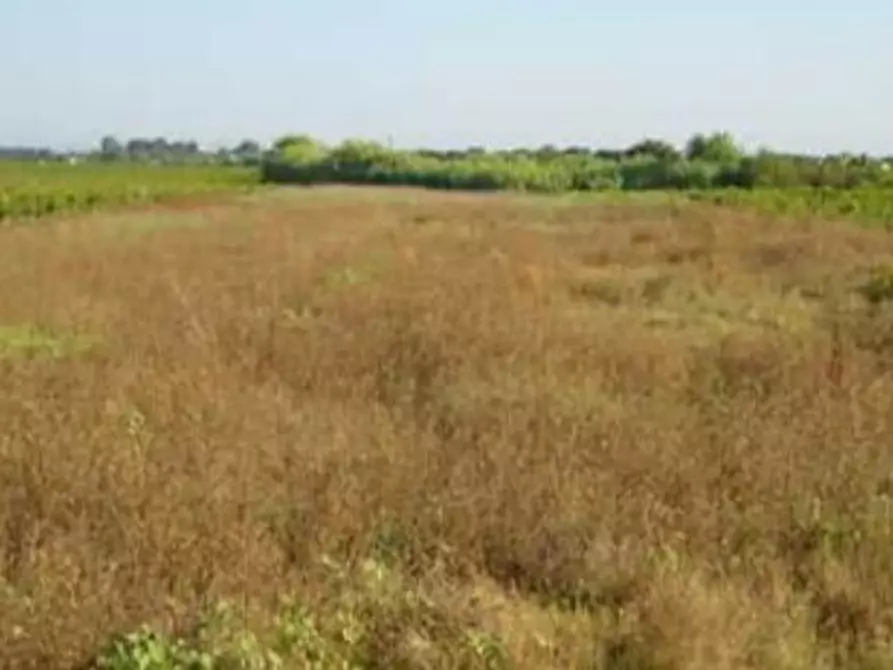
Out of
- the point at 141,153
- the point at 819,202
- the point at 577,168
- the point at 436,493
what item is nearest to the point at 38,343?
the point at 436,493

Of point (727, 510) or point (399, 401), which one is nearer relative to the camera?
point (727, 510)

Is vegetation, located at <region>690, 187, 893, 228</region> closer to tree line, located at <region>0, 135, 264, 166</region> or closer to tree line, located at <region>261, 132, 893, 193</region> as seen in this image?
tree line, located at <region>261, 132, 893, 193</region>

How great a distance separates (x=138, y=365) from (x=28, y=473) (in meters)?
2.70

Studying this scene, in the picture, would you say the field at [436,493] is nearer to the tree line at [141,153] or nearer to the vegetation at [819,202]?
the vegetation at [819,202]

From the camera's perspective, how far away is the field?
4273 millimetres

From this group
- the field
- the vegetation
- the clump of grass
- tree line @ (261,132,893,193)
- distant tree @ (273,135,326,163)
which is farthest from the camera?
distant tree @ (273,135,326,163)

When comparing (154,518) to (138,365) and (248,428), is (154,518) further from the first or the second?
(138,365)

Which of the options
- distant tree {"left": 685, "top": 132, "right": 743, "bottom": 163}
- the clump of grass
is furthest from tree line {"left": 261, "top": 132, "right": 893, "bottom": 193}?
the clump of grass

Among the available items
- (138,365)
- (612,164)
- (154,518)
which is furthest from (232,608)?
(612,164)

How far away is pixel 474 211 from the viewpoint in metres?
37.4

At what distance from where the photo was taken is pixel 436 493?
5.55 m

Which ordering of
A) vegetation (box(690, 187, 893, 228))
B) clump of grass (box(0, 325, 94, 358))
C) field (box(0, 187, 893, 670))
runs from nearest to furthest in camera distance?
field (box(0, 187, 893, 670))
clump of grass (box(0, 325, 94, 358))
vegetation (box(690, 187, 893, 228))

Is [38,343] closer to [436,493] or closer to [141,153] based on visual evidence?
[436,493]

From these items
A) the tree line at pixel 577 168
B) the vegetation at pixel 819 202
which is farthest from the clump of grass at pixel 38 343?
the tree line at pixel 577 168
